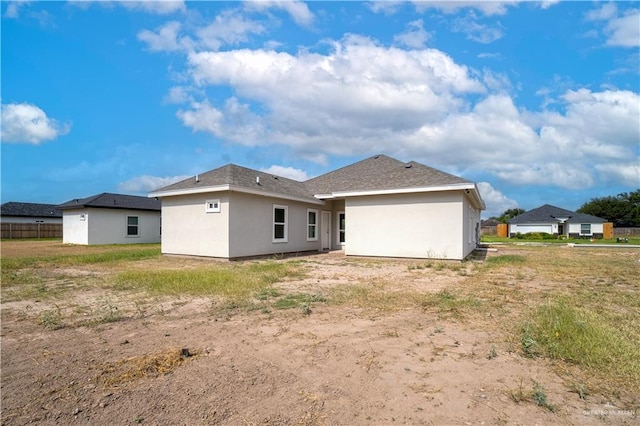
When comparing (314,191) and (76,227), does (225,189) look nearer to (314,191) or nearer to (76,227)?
(314,191)

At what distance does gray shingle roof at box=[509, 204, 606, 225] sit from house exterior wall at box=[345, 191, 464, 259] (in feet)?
139

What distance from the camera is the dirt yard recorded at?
2.64 meters

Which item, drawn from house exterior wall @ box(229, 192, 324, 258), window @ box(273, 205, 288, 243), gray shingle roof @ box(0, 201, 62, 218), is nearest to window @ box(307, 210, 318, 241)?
house exterior wall @ box(229, 192, 324, 258)

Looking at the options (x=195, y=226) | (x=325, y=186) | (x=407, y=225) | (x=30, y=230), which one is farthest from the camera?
Answer: (x=30, y=230)

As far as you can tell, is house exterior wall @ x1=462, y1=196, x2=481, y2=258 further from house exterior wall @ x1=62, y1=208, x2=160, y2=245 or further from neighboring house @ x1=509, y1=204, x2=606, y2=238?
neighboring house @ x1=509, y1=204, x2=606, y2=238

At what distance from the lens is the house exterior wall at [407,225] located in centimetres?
1344

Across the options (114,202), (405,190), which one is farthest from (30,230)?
(405,190)

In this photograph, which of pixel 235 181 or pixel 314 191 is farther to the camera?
pixel 314 191

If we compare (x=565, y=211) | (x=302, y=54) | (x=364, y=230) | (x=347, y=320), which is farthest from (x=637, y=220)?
(x=347, y=320)

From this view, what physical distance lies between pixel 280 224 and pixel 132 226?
49.0 feet

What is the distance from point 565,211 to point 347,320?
57279mm

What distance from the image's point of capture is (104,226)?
24.0 m

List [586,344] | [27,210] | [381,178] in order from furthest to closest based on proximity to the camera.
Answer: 1. [27,210]
2. [381,178]
3. [586,344]

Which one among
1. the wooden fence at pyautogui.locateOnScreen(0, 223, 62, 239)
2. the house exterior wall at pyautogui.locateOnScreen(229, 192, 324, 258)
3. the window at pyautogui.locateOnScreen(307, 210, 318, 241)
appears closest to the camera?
the house exterior wall at pyautogui.locateOnScreen(229, 192, 324, 258)
